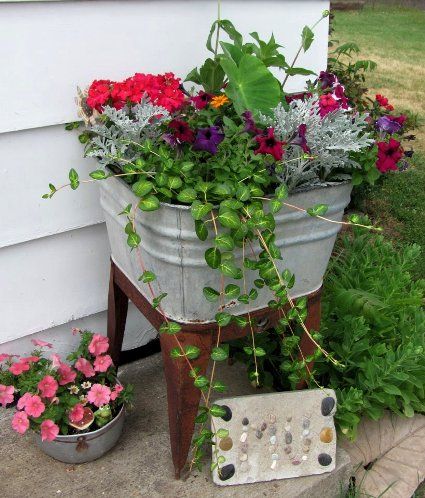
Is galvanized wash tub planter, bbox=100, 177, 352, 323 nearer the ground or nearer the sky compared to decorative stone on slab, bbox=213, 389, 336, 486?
nearer the sky

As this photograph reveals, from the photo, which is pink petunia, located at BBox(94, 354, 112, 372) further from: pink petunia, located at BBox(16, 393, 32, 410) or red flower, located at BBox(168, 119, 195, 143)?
red flower, located at BBox(168, 119, 195, 143)

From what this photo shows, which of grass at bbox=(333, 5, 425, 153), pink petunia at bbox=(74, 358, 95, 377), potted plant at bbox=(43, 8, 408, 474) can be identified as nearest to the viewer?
potted plant at bbox=(43, 8, 408, 474)

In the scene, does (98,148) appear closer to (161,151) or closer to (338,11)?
(161,151)

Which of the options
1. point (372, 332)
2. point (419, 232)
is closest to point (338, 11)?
point (419, 232)

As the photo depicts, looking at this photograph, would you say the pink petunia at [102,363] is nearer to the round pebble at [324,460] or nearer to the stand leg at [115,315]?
the stand leg at [115,315]

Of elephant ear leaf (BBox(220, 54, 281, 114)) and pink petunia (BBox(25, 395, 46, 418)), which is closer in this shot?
elephant ear leaf (BBox(220, 54, 281, 114))

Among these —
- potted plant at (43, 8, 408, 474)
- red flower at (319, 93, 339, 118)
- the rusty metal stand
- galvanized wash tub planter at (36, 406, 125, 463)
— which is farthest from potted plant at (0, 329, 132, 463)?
red flower at (319, 93, 339, 118)

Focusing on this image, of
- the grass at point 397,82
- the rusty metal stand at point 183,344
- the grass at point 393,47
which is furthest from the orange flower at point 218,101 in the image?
the grass at point 393,47

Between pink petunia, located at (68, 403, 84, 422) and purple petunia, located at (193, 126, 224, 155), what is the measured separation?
2.63ft

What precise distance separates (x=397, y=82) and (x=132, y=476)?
5.49m

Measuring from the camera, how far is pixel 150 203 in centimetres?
130

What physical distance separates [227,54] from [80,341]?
1.03 m

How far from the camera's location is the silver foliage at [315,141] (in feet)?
4.62

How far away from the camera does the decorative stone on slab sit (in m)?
1.70
